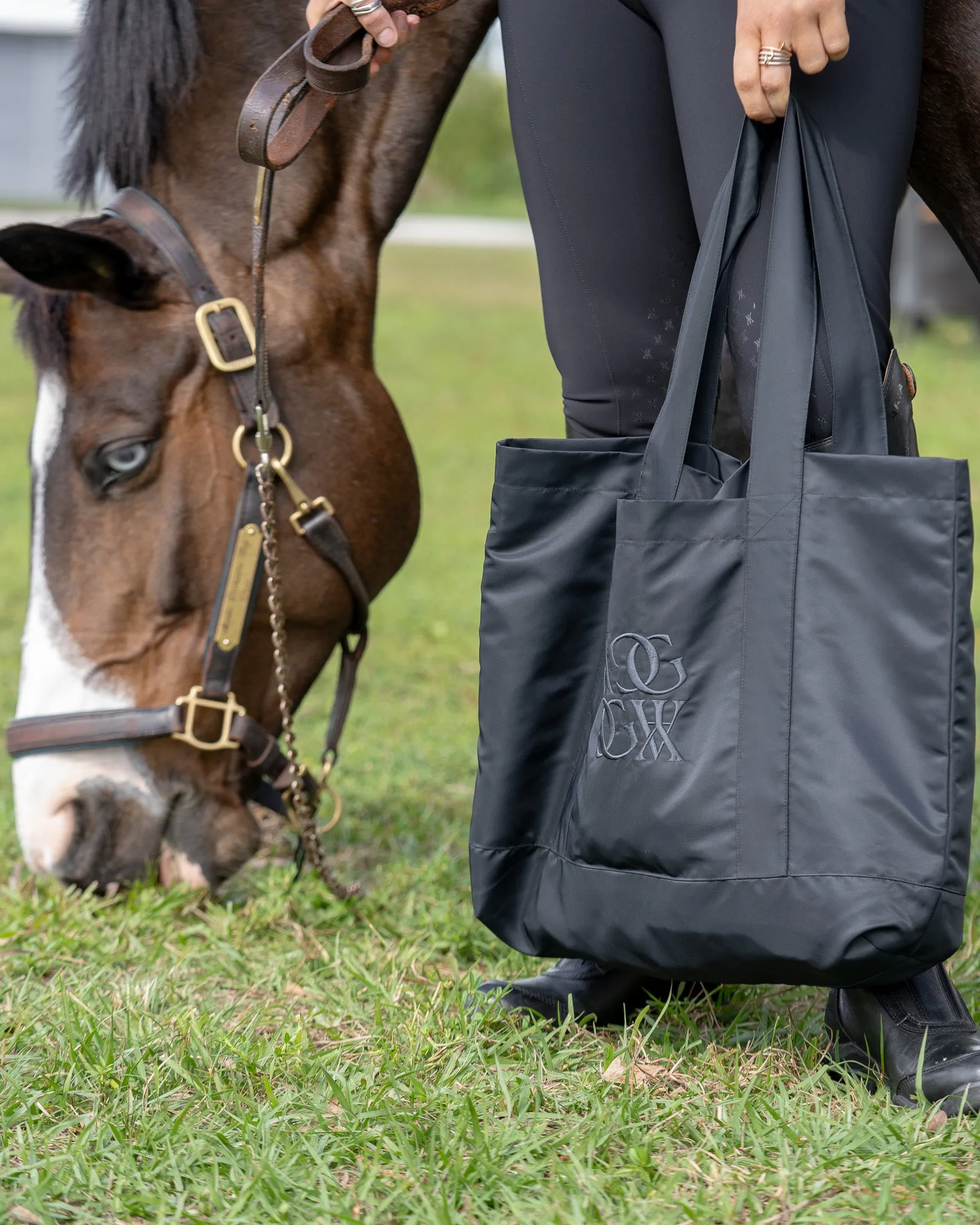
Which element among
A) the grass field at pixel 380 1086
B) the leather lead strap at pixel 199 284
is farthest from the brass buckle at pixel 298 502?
the grass field at pixel 380 1086

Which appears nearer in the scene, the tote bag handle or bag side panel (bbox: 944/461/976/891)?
bag side panel (bbox: 944/461/976/891)

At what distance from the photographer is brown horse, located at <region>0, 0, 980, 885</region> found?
243cm

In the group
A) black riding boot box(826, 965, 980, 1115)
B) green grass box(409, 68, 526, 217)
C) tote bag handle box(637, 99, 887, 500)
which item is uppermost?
green grass box(409, 68, 526, 217)

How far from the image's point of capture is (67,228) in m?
2.30

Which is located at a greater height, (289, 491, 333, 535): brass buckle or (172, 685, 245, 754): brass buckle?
(289, 491, 333, 535): brass buckle

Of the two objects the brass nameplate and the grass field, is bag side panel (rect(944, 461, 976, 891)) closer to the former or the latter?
the grass field

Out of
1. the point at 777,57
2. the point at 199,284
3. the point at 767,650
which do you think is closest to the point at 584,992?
the point at 767,650

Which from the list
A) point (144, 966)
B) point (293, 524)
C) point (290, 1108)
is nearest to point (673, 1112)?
point (290, 1108)

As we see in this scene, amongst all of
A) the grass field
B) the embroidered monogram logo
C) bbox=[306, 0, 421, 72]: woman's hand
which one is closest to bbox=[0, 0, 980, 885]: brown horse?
the grass field

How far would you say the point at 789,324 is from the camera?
4.98 ft

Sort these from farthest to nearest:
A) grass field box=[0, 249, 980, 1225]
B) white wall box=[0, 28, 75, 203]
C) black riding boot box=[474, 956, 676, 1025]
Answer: white wall box=[0, 28, 75, 203] < black riding boot box=[474, 956, 676, 1025] < grass field box=[0, 249, 980, 1225]

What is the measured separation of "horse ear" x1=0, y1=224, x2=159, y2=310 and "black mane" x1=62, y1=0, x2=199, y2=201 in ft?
0.79

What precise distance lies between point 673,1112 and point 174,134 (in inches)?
78.9

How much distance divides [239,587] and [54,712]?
0.42m
